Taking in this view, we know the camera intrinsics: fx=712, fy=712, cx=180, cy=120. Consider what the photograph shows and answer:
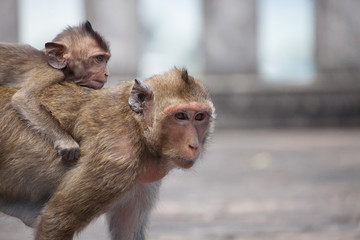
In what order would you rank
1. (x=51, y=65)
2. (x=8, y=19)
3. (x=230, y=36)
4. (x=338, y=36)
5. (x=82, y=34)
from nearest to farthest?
(x=51, y=65) → (x=82, y=34) → (x=8, y=19) → (x=338, y=36) → (x=230, y=36)

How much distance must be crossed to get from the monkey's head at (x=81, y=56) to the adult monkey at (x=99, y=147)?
257 mm

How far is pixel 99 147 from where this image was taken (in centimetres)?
358

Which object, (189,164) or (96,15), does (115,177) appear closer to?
(189,164)

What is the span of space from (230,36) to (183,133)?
569 inches

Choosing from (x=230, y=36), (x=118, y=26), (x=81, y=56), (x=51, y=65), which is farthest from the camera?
(x=230, y=36)

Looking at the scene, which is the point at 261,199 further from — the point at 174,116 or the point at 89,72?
the point at 174,116

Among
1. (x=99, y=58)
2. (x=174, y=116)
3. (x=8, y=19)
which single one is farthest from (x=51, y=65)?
(x=8, y=19)

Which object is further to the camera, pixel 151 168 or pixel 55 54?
pixel 55 54

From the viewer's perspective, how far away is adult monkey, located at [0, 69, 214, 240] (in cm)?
349

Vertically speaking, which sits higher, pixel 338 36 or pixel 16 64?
pixel 16 64

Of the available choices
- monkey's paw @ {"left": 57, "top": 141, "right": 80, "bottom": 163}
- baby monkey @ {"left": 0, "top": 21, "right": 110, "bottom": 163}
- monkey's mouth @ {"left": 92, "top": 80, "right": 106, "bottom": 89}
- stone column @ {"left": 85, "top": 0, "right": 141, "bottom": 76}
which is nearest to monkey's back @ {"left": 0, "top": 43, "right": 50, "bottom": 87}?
baby monkey @ {"left": 0, "top": 21, "right": 110, "bottom": 163}

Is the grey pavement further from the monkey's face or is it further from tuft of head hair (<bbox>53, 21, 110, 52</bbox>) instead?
tuft of head hair (<bbox>53, 21, 110, 52</bbox>)

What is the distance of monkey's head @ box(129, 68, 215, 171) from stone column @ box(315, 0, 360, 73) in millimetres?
14397

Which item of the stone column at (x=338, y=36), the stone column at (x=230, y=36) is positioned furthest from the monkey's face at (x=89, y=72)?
the stone column at (x=338, y=36)
